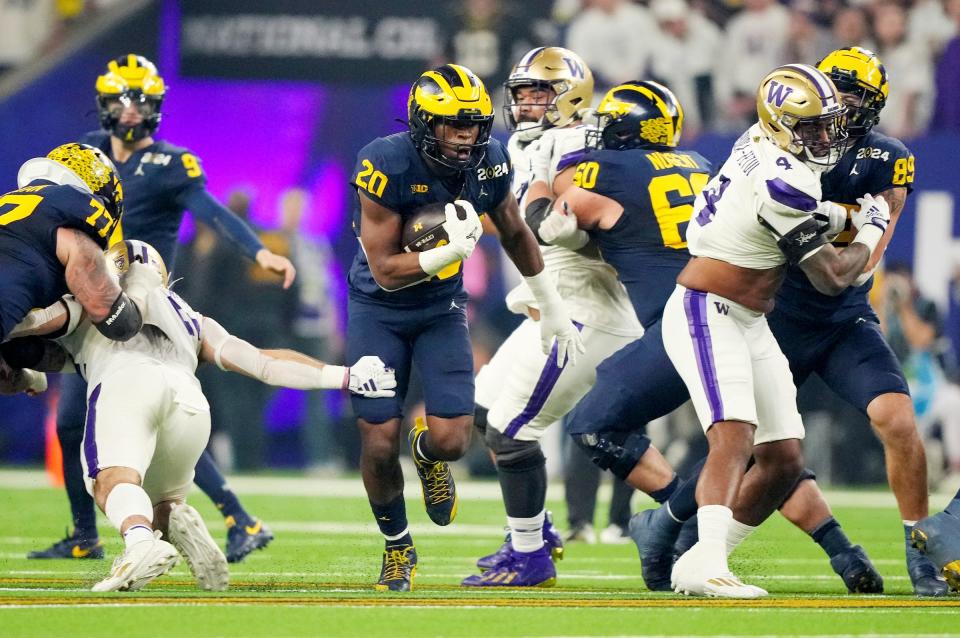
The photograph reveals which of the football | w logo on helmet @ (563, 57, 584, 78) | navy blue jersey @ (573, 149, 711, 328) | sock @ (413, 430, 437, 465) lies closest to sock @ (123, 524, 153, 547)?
sock @ (413, 430, 437, 465)

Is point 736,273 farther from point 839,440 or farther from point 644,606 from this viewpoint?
point 839,440

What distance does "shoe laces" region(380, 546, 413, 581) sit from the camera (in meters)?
5.41

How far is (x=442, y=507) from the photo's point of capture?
5.73 meters

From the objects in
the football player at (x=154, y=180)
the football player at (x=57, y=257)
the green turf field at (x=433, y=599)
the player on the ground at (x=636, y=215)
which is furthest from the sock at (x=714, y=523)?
the football player at (x=154, y=180)

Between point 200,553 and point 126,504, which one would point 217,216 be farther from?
point 126,504

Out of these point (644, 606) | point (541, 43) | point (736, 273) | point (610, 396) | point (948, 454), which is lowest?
point (948, 454)

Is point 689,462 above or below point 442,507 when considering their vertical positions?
below

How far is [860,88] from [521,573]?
2139 millimetres

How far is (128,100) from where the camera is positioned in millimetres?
6977

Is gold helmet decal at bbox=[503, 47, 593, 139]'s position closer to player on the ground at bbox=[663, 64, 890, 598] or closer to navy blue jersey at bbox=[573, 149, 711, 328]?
navy blue jersey at bbox=[573, 149, 711, 328]

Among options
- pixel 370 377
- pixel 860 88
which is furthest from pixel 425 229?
pixel 860 88

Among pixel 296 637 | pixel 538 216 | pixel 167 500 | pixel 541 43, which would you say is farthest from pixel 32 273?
pixel 541 43

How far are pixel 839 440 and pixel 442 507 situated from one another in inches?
284

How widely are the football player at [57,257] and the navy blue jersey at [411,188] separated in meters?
0.88
